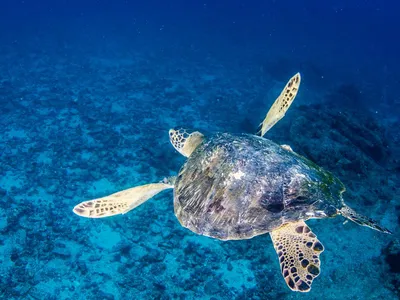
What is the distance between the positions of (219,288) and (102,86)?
10521mm

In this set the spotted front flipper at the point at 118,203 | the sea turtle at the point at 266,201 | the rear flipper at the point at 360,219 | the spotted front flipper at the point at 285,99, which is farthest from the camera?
the spotted front flipper at the point at 285,99

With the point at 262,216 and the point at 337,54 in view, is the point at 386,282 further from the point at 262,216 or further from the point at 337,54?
the point at 337,54

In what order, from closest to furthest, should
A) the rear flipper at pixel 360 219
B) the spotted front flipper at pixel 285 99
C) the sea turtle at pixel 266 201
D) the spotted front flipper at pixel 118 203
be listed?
1. the rear flipper at pixel 360 219
2. the sea turtle at pixel 266 201
3. the spotted front flipper at pixel 118 203
4. the spotted front flipper at pixel 285 99

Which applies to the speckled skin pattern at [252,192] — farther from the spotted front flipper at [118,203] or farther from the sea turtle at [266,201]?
the spotted front flipper at [118,203]

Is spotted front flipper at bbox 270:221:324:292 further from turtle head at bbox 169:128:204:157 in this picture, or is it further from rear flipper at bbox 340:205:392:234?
turtle head at bbox 169:128:204:157

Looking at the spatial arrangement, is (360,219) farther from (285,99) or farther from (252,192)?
(285,99)

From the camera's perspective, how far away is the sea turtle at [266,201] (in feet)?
8.84

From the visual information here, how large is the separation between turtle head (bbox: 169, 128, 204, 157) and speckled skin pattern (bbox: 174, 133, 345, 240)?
857mm

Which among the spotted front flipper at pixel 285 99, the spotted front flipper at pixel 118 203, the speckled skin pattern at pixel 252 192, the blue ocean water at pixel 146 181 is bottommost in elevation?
the blue ocean water at pixel 146 181

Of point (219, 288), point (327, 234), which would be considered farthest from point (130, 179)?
point (327, 234)

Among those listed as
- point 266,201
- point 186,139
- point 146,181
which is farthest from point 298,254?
point 146,181

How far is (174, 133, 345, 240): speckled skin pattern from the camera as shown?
2.75 meters

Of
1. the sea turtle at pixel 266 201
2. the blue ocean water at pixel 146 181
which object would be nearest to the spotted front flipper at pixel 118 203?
the sea turtle at pixel 266 201

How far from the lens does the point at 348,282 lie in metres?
4.38
